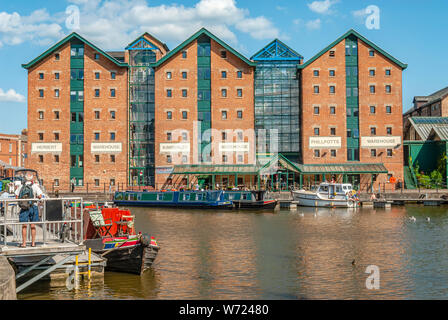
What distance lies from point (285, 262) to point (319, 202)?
31.0 meters

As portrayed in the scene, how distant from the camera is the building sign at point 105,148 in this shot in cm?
6694

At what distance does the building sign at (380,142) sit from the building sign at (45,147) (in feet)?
133

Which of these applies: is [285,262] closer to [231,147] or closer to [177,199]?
[177,199]

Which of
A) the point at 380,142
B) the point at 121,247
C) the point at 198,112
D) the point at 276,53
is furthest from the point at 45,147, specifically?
the point at 121,247

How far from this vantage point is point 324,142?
66.1 meters

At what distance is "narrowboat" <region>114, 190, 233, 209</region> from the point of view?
171 feet

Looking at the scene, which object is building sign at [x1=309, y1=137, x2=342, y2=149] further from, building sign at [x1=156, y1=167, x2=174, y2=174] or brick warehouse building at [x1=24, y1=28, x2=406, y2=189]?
building sign at [x1=156, y1=167, x2=174, y2=174]

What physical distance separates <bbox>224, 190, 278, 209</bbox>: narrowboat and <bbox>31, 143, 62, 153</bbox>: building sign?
27.0m

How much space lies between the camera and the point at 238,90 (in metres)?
67.2

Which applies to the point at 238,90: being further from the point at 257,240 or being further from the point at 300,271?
the point at 300,271

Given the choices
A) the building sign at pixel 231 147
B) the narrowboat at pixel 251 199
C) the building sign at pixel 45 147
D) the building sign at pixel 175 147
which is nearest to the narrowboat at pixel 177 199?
the narrowboat at pixel 251 199

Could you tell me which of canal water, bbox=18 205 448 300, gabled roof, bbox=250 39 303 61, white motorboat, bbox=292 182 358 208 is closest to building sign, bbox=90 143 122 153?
gabled roof, bbox=250 39 303 61

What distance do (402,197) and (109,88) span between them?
130 feet
